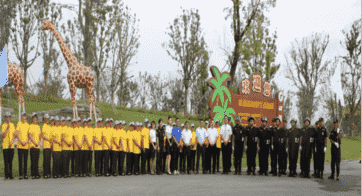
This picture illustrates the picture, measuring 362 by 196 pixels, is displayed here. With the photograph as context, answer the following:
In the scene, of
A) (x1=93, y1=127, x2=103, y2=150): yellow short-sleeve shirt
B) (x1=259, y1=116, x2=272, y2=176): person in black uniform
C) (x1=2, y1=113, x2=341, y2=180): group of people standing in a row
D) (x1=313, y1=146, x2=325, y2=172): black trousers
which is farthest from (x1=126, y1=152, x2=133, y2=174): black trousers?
(x1=313, y1=146, x2=325, y2=172): black trousers

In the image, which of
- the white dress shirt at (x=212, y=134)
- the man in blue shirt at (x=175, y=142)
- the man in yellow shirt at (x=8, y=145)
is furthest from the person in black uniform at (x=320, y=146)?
the man in yellow shirt at (x=8, y=145)

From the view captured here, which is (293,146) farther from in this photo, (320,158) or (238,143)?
(238,143)

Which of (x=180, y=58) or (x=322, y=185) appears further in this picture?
(x=180, y=58)

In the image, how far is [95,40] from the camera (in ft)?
89.5

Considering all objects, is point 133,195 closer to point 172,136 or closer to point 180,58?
point 172,136

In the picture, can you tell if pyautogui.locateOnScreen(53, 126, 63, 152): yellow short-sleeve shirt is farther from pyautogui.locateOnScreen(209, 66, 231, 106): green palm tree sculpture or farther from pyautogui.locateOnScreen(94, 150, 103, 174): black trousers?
pyautogui.locateOnScreen(209, 66, 231, 106): green palm tree sculpture

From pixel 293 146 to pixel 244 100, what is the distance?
5.93 metres

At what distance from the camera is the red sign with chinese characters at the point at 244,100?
51.5 feet

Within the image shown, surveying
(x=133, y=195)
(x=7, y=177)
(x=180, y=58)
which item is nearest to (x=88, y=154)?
(x=7, y=177)

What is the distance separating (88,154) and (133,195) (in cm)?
358

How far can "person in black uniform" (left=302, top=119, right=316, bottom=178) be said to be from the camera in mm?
11277

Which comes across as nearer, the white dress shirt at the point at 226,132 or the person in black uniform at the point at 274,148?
the person in black uniform at the point at 274,148

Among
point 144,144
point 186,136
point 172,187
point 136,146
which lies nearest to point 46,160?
point 136,146

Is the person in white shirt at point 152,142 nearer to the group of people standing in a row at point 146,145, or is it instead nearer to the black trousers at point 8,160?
the group of people standing in a row at point 146,145
